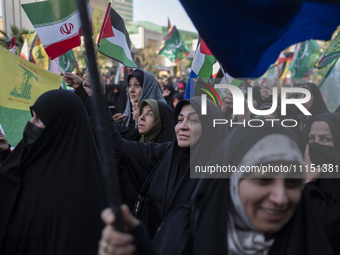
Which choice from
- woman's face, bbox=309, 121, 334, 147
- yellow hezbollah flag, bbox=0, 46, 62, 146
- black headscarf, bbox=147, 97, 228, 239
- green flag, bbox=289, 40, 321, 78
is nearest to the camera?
black headscarf, bbox=147, 97, 228, 239

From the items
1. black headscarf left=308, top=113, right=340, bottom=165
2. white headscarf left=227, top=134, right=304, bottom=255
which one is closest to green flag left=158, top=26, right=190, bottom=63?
black headscarf left=308, top=113, right=340, bottom=165

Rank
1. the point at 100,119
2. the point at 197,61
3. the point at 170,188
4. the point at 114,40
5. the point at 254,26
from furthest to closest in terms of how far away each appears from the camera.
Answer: the point at 197,61 → the point at 114,40 → the point at 170,188 → the point at 254,26 → the point at 100,119

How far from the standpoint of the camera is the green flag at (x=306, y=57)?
8.09m

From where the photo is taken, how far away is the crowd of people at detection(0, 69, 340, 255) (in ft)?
4.65

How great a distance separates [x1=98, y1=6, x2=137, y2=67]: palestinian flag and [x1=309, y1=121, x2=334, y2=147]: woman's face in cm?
222

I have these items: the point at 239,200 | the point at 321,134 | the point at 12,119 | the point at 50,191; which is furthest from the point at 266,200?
the point at 12,119

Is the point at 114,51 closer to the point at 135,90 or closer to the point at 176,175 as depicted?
the point at 135,90

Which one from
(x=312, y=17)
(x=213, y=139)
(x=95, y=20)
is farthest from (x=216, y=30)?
(x=95, y=20)

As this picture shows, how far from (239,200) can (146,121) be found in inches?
92.4

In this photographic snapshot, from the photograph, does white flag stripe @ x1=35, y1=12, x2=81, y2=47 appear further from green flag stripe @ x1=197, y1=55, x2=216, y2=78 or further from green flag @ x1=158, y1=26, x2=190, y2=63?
green flag @ x1=158, y1=26, x2=190, y2=63

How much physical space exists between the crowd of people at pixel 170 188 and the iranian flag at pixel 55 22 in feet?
1.77

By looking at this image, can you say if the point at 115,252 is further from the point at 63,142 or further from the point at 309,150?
the point at 309,150

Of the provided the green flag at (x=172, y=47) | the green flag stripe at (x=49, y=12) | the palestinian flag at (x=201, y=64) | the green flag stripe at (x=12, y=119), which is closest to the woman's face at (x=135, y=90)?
the palestinian flag at (x=201, y=64)

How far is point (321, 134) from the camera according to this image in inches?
112
